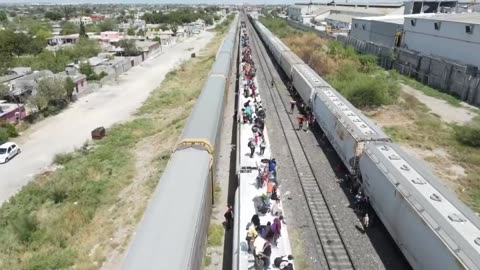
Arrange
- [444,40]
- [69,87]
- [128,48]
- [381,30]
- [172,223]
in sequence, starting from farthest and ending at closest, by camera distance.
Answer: [128,48] → [381,30] → [444,40] → [69,87] → [172,223]

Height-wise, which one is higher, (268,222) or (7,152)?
(268,222)

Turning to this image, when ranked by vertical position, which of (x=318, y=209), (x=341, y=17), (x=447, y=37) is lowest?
(x=318, y=209)

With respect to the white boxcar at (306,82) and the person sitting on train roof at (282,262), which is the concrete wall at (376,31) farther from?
the person sitting on train roof at (282,262)

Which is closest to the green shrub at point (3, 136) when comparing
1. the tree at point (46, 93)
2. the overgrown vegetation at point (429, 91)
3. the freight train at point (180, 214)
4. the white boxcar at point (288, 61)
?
the tree at point (46, 93)

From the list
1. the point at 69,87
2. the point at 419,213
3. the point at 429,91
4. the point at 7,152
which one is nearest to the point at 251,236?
the point at 419,213

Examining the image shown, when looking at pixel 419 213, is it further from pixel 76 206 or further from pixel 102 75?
pixel 102 75

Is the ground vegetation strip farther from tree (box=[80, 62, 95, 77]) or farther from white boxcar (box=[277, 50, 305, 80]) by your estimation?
tree (box=[80, 62, 95, 77])

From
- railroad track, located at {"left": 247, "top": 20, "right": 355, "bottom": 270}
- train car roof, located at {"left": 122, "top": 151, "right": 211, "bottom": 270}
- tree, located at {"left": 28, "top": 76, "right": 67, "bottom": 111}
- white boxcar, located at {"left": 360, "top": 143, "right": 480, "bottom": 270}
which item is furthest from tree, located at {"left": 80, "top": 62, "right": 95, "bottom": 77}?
white boxcar, located at {"left": 360, "top": 143, "right": 480, "bottom": 270}
